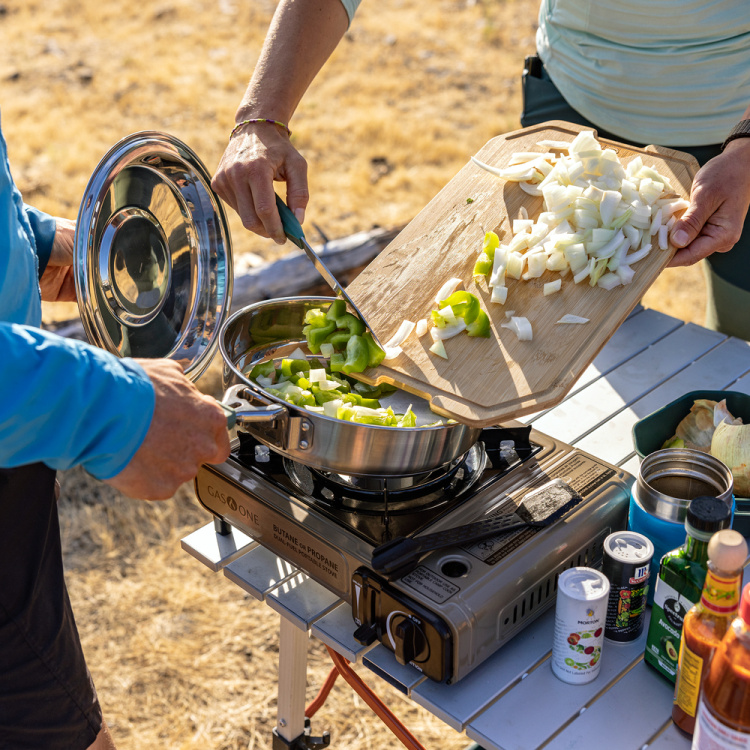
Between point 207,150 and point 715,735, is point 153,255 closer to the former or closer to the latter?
point 715,735

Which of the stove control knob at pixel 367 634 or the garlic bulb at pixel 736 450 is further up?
the garlic bulb at pixel 736 450

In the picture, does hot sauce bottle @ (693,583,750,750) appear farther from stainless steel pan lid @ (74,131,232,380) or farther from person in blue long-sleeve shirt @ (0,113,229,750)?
stainless steel pan lid @ (74,131,232,380)

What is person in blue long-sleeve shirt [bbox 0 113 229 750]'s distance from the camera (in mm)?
1077

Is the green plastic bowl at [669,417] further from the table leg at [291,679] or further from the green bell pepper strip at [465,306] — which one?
the table leg at [291,679]

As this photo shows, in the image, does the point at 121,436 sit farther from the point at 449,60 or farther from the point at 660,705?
the point at 449,60

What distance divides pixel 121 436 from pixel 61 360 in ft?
0.42

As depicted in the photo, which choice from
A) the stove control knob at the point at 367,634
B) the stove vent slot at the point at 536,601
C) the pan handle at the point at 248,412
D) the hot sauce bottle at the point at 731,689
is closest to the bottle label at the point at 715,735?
the hot sauce bottle at the point at 731,689

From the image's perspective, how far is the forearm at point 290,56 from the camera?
6.12 ft

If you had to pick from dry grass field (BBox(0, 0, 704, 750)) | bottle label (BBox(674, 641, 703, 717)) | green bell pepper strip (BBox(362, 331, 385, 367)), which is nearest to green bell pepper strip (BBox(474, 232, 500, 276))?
green bell pepper strip (BBox(362, 331, 385, 367))

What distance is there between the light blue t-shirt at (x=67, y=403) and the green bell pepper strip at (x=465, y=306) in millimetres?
697

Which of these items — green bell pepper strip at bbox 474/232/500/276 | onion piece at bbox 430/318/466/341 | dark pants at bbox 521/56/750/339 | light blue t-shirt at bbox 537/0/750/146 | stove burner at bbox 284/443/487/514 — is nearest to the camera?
stove burner at bbox 284/443/487/514

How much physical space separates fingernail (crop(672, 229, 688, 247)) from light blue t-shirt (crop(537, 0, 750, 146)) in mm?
534

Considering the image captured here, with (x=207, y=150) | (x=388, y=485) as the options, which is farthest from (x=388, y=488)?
(x=207, y=150)

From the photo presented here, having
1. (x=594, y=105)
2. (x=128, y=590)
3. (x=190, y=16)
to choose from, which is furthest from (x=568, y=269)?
(x=190, y=16)
